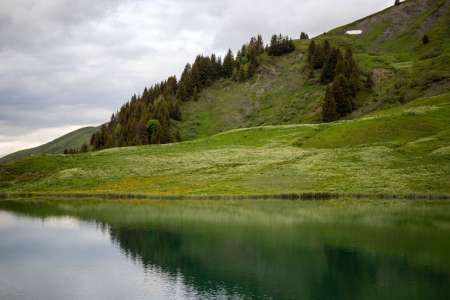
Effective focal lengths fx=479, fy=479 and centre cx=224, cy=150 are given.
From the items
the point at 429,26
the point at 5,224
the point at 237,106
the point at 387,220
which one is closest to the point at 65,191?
the point at 5,224

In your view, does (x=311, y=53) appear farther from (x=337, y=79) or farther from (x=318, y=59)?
(x=337, y=79)

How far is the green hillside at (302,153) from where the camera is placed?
75125 mm

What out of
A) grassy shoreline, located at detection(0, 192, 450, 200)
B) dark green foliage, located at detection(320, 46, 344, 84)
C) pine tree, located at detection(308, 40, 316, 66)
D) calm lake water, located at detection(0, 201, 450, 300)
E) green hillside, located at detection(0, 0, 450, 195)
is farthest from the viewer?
pine tree, located at detection(308, 40, 316, 66)

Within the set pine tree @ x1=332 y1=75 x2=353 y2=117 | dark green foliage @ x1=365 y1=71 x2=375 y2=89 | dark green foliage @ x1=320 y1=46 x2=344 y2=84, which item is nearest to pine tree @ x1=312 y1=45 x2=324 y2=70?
dark green foliage @ x1=320 y1=46 x2=344 y2=84

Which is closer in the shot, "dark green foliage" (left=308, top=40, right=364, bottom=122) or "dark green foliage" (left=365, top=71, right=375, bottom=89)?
"dark green foliage" (left=308, top=40, right=364, bottom=122)

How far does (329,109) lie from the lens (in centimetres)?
13838

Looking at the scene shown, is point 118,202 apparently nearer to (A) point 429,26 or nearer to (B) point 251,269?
(B) point 251,269

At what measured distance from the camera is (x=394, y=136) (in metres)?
96.1

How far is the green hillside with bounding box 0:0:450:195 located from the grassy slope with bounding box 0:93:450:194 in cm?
20

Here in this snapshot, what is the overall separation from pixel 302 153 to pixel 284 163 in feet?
30.0

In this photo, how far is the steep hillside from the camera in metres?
135

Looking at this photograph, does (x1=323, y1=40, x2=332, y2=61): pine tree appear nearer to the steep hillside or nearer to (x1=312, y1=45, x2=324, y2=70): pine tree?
(x1=312, y1=45, x2=324, y2=70): pine tree

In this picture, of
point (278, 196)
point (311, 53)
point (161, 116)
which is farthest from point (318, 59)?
point (278, 196)

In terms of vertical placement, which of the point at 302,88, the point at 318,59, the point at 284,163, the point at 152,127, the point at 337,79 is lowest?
the point at 284,163
